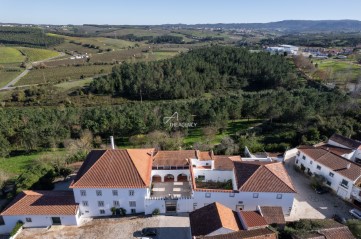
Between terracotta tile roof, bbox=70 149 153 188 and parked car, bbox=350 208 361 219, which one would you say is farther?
parked car, bbox=350 208 361 219

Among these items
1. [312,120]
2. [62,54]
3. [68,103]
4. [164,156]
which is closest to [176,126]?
[164,156]

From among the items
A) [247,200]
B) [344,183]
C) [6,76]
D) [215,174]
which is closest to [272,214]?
[247,200]

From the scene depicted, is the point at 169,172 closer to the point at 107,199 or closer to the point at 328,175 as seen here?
the point at 107,199

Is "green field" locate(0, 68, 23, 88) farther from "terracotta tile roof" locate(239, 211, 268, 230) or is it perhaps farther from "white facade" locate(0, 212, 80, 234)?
"terracotta tile roof" locate(239, 211, 268, 230)

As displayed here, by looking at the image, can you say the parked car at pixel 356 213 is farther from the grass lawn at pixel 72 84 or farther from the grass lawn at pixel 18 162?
the grass lawn at pixel 72 84

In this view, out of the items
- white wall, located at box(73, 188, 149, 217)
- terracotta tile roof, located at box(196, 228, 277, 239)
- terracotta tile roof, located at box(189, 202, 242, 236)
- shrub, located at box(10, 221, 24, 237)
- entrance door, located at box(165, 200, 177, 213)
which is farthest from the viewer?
entrance door, located at box(165, 200, 177, 213)

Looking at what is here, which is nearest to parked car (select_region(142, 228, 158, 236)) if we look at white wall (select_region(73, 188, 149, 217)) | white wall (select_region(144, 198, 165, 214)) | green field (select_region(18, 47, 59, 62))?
white wall (select_region(144, 198, 165, 214))

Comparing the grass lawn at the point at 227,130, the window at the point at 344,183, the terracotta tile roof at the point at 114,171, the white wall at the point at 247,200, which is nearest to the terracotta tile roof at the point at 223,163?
the white wall at the point at 247,200
